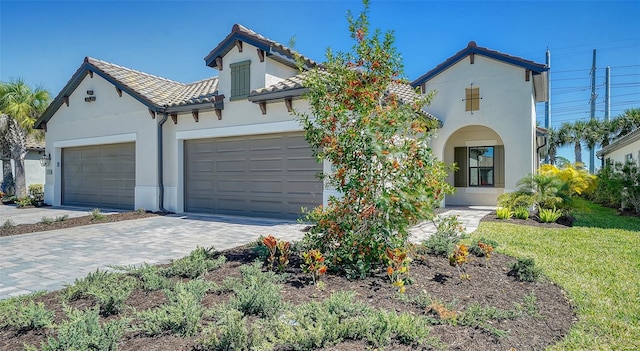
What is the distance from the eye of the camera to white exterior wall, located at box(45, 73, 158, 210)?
1345 centimetres

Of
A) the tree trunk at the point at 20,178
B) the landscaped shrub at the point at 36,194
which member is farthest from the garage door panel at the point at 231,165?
the tree trunk at the point at 20,178

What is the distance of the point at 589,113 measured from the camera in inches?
1299

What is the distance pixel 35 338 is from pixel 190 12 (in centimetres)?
1080

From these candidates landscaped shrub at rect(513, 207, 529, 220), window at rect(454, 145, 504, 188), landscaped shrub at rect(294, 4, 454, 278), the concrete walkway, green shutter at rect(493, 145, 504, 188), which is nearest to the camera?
landscaped shrub at rect(294, 4, 454, 278)

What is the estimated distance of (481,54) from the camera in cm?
1366

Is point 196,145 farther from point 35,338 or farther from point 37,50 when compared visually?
point 35,338

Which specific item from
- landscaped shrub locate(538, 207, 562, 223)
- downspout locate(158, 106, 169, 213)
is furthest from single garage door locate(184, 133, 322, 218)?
landscaped shrub locate(538, 207, 562, 223)

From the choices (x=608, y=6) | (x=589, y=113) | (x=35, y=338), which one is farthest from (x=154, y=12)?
(x=589, y=113)

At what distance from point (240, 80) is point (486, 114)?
8896 mm

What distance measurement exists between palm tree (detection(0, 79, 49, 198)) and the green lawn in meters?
20.9

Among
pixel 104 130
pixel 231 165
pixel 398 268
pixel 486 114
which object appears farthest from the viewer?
pixel 104 130

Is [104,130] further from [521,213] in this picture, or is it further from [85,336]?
[521,213]

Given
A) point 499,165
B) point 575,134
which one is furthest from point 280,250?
point 575,134

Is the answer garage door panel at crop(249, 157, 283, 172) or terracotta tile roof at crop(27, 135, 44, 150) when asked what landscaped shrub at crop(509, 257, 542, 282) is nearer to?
garage door panel at crop(249, 157, 283, 172)
